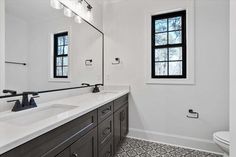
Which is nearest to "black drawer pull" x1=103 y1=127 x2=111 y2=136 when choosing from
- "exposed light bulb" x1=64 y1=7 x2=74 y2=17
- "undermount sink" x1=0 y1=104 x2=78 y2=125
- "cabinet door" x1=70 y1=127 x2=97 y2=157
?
"cabinet door" x1=70 y1=127 x2=97 y2=157

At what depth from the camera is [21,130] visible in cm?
72

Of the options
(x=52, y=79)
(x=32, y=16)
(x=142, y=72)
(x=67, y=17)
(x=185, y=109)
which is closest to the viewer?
(x=32, y=16)

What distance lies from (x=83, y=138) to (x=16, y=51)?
1005 millimetres

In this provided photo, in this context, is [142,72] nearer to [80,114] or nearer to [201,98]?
[201,98]

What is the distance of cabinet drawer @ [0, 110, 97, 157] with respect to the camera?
68 cm

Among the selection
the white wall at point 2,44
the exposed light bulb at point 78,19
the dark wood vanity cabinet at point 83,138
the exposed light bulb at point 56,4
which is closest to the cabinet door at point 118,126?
the dark wood vanity cabinet at point 83,138

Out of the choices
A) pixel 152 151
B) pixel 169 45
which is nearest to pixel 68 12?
pixel 169 45

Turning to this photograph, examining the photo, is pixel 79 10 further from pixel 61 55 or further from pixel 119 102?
pixel 119 102

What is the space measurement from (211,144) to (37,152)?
241cm

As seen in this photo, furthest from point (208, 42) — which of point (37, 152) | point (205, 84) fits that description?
point (37, 152)

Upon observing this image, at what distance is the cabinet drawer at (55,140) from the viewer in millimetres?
678

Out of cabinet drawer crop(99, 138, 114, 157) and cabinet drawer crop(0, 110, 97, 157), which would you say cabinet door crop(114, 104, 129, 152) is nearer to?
cabinet drawer crop(99, 138, 114, 157)

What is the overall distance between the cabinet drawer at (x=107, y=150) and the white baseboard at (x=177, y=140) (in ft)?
2.94
